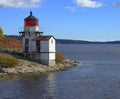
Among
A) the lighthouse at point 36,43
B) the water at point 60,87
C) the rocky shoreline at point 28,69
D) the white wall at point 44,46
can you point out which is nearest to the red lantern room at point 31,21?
the lighthouse at point 36,43

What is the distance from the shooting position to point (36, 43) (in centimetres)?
5969

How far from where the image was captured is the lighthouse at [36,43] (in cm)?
5918

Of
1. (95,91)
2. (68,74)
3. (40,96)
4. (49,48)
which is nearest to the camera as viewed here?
(40,96)

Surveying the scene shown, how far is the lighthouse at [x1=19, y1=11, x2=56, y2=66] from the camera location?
5918 centimetres

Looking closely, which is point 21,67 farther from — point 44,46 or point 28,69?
point 44,46

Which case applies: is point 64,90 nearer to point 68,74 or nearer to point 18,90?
point 18,90

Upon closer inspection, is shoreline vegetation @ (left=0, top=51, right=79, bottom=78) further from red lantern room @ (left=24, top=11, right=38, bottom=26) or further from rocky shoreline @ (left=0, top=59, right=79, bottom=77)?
red lantern room @ (left=24, top=11, right=38, bottom=26)

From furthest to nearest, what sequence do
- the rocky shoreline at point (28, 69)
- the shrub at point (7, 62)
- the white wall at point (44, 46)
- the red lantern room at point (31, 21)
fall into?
the red lantern room at point (31, 21)
the white wall at point (44, 46)
the shrub at point (7, 62)
the rocky shoreline at point (28, 69)

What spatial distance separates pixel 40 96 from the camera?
36.3 meters

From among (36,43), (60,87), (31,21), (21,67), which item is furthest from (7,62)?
(60,87)

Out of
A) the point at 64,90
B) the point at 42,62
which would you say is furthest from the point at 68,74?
the point at 64,90

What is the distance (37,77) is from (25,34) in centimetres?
1244

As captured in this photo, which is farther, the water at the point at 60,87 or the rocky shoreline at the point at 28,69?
the rocky shoreline at the point at 28,69

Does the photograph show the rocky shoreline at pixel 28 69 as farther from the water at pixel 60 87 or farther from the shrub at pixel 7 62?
the water at pixel 60 87
